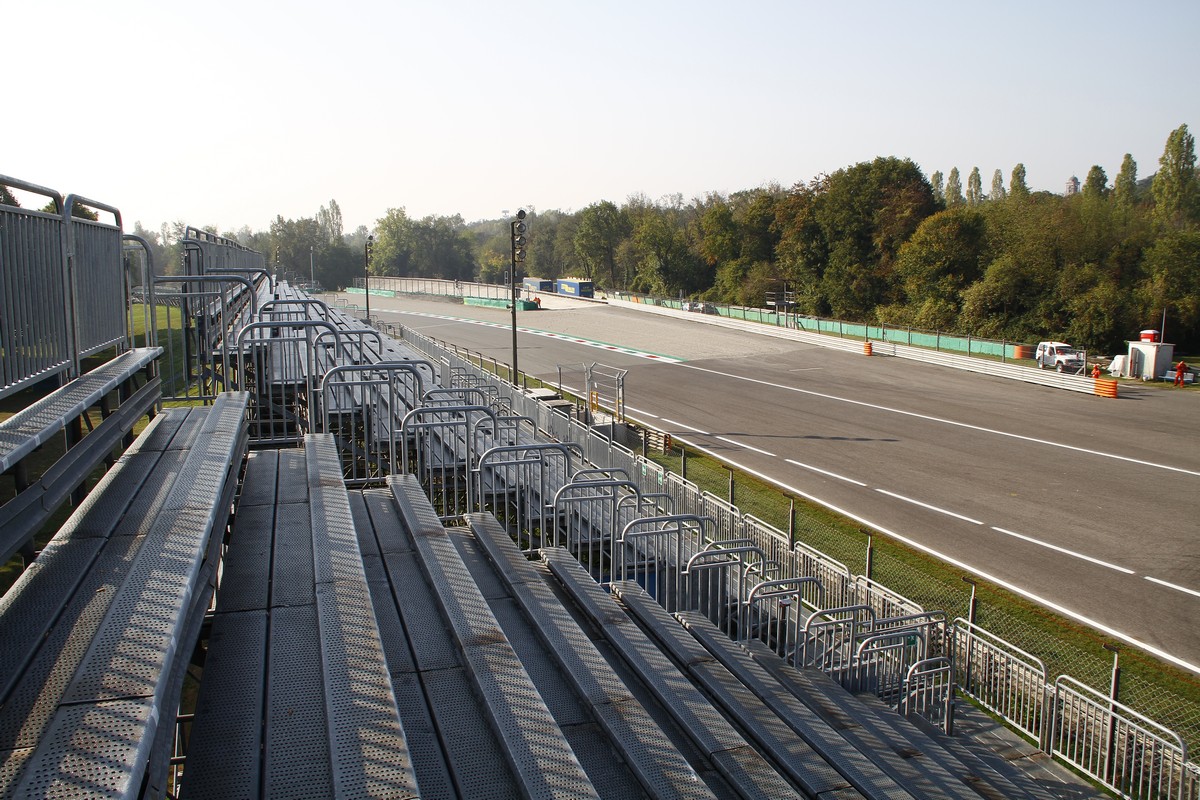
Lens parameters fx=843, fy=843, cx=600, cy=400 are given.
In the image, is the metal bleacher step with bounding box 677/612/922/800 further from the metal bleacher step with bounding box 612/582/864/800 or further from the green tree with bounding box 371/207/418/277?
the green tree with bounding box 371/207/418/277

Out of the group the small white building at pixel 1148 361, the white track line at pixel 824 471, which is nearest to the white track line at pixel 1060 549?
the white track line at pixel 824 471

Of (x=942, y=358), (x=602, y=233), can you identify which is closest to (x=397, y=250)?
(x=602, y=233)

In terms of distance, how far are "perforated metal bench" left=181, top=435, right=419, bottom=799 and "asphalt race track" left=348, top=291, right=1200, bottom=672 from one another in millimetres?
11634

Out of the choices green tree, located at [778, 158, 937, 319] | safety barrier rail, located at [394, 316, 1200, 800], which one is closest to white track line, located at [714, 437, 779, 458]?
safety barrier rail, located at [394, 316, 1200, 800]

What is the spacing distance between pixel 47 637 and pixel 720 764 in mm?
3154

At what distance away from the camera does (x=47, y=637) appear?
3287mm

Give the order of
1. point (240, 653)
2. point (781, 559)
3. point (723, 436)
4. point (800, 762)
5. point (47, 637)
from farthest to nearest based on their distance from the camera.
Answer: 1. point (723, 436)
2. point (781, 559)
3. point (800, 762)
4. point (240, 653)
5. point (47, 637)

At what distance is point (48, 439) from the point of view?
14.1ft

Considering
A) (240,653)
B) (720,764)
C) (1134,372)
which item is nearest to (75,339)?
(240,653)

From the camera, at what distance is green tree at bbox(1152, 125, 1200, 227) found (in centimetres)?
7694

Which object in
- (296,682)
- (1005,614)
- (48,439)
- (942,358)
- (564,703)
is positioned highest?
(48,439)

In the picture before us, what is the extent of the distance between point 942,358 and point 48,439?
Result: 4167cm

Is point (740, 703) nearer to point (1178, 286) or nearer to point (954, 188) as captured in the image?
point (1178, 286)

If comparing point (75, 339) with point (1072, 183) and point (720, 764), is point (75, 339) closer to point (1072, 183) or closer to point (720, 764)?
point (720, 764)
